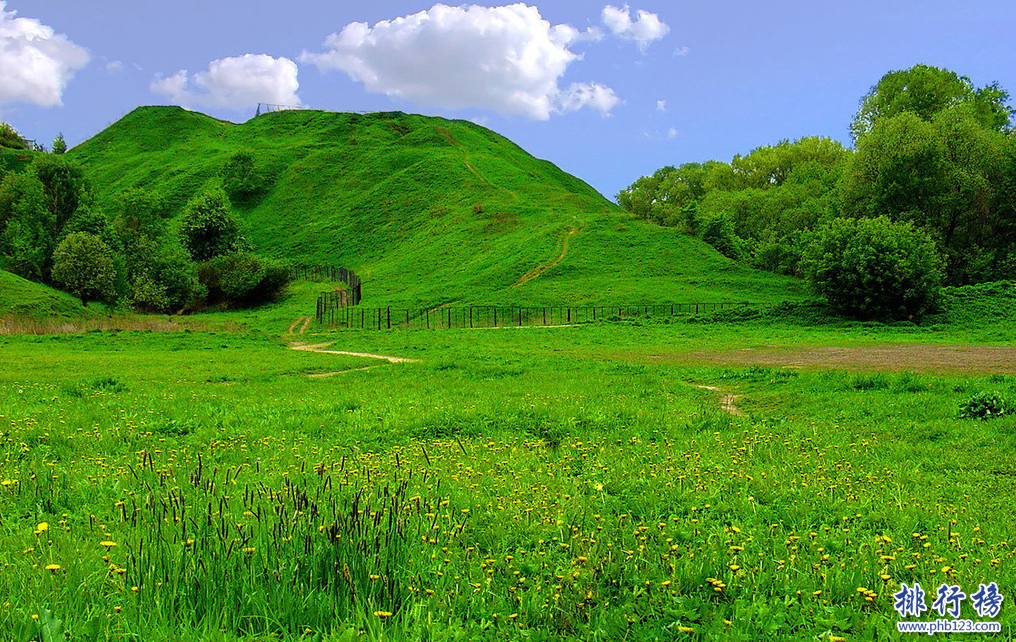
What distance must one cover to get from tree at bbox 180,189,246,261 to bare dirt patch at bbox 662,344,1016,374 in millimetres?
73543

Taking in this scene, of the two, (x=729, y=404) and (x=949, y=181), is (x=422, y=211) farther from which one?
(x=729, y=404)

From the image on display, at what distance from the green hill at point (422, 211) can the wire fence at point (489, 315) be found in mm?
3120

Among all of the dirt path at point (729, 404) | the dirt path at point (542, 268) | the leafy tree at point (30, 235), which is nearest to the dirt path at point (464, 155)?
the dirt path at point (542, 268)

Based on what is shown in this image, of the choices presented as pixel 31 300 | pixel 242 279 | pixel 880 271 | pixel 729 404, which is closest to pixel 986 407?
pixel 729 404

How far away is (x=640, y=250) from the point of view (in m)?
76.2

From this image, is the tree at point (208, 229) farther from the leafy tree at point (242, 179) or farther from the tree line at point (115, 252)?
the leafy tree at point (242, 179)

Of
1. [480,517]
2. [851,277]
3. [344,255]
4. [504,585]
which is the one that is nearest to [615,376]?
[480,517]

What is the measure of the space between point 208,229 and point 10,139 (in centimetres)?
10303

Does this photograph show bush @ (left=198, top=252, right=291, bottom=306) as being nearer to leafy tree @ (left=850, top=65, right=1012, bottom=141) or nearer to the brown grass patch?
the brown grass patch

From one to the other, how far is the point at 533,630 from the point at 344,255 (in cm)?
9720

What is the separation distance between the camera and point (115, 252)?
208 feet

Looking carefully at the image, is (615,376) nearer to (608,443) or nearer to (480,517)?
(608,443)

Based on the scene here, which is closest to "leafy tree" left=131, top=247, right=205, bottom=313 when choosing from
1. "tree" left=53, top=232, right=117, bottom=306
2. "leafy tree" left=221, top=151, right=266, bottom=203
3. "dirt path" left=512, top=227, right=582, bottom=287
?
"tree" left=53, top=232, right=117, bottom=306

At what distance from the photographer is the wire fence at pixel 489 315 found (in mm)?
52062
